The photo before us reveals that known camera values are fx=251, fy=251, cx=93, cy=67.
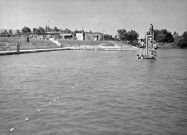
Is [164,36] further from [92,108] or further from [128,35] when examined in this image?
[92,108]

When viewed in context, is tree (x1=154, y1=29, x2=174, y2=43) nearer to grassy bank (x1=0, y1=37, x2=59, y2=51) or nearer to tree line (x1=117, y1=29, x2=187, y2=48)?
tree line (x1=117, y1=29, x2=187, y2=48)

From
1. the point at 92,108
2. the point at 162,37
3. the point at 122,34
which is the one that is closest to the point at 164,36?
the point at 162,37

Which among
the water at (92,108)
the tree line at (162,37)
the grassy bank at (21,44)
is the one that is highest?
the tree line at (162,37)

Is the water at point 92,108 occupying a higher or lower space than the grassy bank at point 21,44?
lower

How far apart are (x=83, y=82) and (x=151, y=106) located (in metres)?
9.37

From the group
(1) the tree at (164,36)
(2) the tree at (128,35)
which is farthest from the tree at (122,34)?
(1) the tree at (164,36)

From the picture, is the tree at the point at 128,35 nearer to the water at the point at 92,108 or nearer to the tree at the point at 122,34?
the tree at the point at 122,34

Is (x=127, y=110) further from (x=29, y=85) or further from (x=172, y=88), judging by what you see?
(x=29, y=85)

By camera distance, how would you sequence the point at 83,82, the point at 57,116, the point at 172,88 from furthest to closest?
the point at 83,82
the point at 172,88
the point at 57,116

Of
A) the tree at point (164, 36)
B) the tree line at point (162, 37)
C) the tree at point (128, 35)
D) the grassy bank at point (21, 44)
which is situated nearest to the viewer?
the grassy bank at point (21, 44)

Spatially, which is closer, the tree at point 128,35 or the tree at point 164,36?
the tree at point 164,36

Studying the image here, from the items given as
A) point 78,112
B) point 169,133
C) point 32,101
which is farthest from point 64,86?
point 169,133

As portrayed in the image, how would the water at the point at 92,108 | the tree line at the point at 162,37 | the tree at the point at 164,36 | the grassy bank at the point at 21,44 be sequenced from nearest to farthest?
the water at the point at 92,108, the grassy bank at the point at 21,44, the tree line at the point at 162,37, the tree at the point at 164,36

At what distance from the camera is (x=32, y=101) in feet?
52.7
